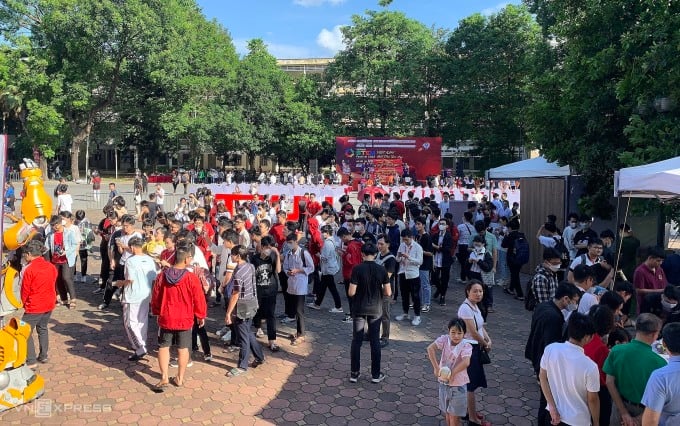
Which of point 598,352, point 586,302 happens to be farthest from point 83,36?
point 598,352

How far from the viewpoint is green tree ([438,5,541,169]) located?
33594 millimetres

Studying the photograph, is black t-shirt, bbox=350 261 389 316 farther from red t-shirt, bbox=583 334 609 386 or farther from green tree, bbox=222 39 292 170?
green tree, bbox=222 39 292 170

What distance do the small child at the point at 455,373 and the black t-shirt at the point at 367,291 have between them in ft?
5.00

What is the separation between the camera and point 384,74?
36.5 metres

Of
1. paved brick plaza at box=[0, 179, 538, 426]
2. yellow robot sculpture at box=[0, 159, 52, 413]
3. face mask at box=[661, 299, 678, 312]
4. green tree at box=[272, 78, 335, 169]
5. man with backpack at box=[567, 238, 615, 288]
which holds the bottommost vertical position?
paved brick plaza at box=[0, 179, 538, 426]

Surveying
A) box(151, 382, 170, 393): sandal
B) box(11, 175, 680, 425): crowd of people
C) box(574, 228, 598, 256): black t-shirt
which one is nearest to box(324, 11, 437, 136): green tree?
box(11, 175, 680, 425): crowd of people

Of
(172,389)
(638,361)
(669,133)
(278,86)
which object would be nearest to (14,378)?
(172,389)

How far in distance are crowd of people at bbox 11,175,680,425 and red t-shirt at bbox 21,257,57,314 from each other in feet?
0.06

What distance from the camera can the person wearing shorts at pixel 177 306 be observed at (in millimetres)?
5496

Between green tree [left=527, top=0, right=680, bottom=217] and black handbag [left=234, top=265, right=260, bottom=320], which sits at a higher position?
green tree [left=527, top=0, right=680, bottom=217]

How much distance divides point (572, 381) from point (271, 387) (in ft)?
11.1

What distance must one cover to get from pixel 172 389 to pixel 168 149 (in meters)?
43.3

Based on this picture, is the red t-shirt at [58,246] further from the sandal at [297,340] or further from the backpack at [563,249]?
the backpack at [563,249]

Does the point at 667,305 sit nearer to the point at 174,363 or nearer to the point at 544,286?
Answer: the point at 544,286
